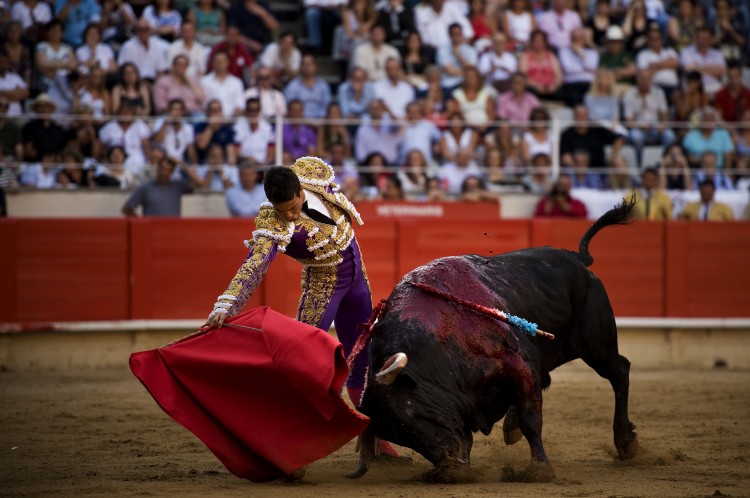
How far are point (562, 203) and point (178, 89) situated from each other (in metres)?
3.35

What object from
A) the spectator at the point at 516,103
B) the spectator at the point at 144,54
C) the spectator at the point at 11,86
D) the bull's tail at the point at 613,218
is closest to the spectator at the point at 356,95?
the spectator at the point at 516,103

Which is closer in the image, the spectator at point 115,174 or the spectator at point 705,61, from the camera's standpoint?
the spectator at point 115,174

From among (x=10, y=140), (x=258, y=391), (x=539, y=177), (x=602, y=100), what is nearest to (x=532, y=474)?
(x=258, y=391)

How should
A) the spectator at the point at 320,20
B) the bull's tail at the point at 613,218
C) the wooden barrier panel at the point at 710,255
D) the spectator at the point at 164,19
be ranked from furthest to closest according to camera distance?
the spectator at the point at 320,20, the spectator at the point at 164,19, the wooden barrier panel at the point at 710,255, the bull's tail at the point at 613,218

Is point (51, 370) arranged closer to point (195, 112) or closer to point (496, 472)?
point (195, 112)

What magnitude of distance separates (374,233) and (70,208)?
7.88ft

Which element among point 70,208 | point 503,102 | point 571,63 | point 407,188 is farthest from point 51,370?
point 571,63

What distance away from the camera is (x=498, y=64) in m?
10.7

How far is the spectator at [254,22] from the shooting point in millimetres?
10539

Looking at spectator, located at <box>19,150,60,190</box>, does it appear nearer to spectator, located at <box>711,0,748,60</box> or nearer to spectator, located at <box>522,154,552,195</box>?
spectator, located at <box>522,154,552,195</box>

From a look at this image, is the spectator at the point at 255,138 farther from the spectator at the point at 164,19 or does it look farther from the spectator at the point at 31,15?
the spectator at the point at 31,15

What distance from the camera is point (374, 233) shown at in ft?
28.7

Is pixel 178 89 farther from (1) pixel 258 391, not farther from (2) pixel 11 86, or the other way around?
(1) pixel 258 391

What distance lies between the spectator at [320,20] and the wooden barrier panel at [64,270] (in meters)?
3.25
